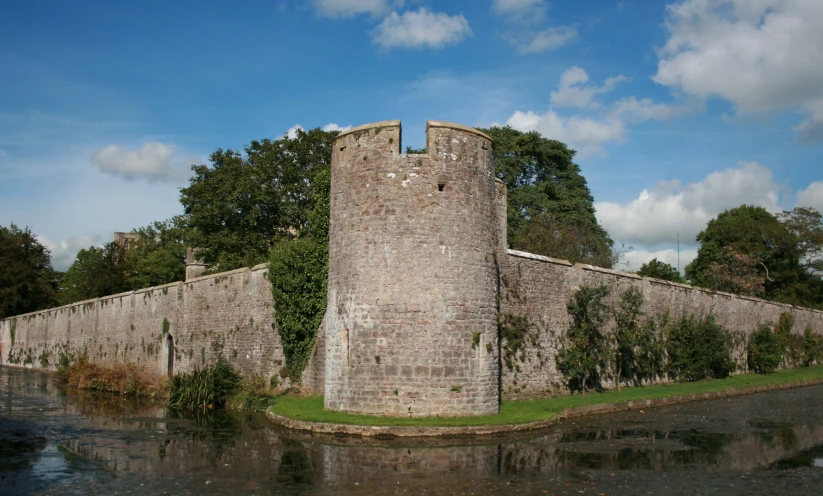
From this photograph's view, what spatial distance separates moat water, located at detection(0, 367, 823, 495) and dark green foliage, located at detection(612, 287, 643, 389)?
15.5ft

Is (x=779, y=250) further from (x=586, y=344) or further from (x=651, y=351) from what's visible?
(x=586, y=344)

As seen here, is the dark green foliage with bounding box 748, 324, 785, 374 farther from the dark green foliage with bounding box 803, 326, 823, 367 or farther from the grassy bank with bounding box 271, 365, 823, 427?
the dark green foliage with bounding box 803, 326, 823, 367

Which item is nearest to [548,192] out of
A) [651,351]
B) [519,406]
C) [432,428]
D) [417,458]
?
[651,351]

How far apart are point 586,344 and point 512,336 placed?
119 inches

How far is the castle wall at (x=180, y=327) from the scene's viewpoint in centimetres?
2166

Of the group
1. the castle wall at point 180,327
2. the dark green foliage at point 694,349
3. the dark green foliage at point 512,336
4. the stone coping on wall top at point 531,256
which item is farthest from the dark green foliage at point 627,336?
the castle wall at point 180,327

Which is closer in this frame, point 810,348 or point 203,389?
point 203,389

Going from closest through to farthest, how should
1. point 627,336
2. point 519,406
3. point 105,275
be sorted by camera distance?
point 519,406 < point 627,336 < point 105,275

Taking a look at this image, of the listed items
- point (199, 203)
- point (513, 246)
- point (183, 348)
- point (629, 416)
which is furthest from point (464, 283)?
point (199, 203)

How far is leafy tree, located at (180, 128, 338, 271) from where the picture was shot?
36750mm

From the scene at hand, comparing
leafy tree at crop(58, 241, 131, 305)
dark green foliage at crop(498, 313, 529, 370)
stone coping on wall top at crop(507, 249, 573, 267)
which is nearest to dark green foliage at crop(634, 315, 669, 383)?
stone coping on wall top at crop(507, 249, 573, 267)

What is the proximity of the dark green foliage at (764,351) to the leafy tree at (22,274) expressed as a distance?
5444cm

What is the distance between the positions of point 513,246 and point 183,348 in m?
19.4

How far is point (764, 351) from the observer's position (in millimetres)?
31375
